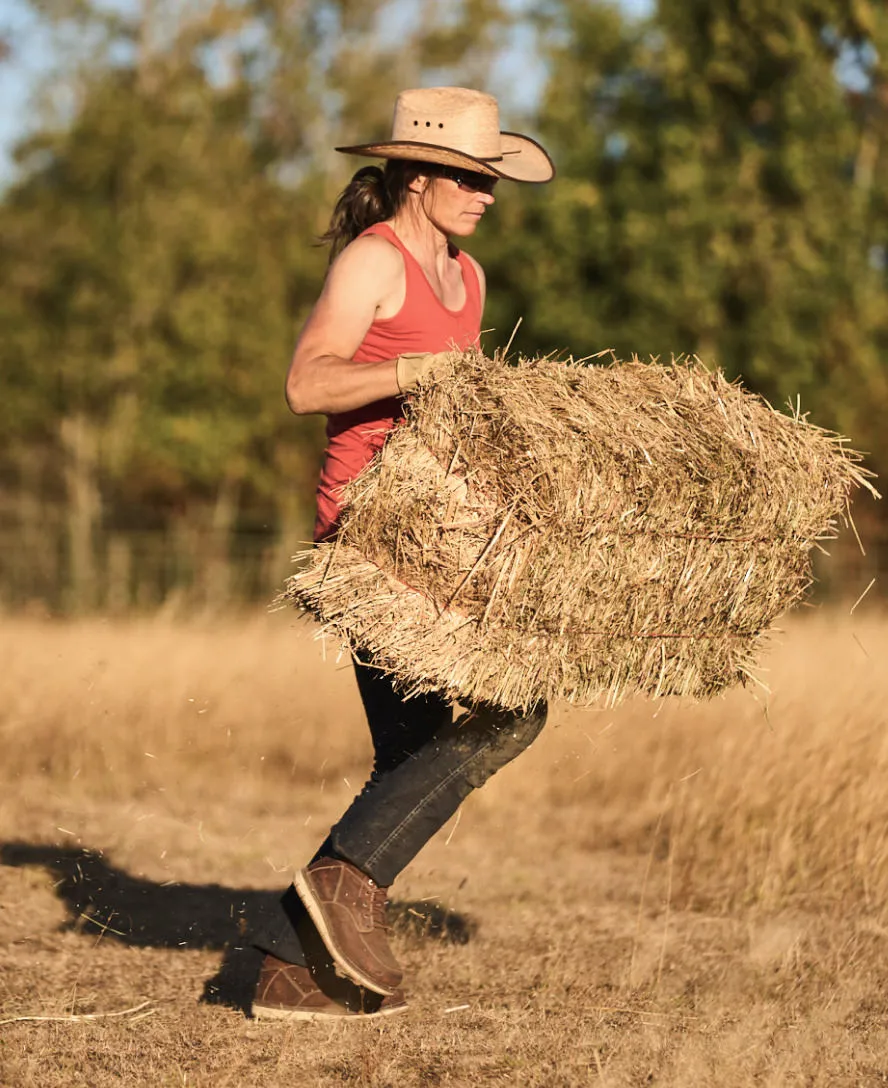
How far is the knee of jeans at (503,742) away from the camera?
383 centimetres

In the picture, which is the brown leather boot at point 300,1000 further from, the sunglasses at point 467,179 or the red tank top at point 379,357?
the sunglasses at point 467,179

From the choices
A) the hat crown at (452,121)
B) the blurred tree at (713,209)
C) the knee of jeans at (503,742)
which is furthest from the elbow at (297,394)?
the blurred tree at (713,209)

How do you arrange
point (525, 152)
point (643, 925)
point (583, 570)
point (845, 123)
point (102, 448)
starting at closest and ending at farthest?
point (583, 570) < point (525, 152) < point (643, 925) < point (845, 123) < point (102, 448)

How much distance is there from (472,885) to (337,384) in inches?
104

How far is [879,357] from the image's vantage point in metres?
21.0

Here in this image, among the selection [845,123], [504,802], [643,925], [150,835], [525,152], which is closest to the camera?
[525,152]

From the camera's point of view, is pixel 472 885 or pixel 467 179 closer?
pixel 467 179

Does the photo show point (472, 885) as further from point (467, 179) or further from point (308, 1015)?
point (467, 179)

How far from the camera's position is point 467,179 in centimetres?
400

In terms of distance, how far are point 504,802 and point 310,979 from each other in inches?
132

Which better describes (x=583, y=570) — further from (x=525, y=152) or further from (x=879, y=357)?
(x=879, y=357)

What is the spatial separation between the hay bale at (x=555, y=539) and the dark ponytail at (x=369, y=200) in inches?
23.2

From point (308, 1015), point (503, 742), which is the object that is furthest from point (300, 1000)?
point (503, 742)

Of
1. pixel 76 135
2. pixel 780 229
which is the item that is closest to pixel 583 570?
pixel 780 229
